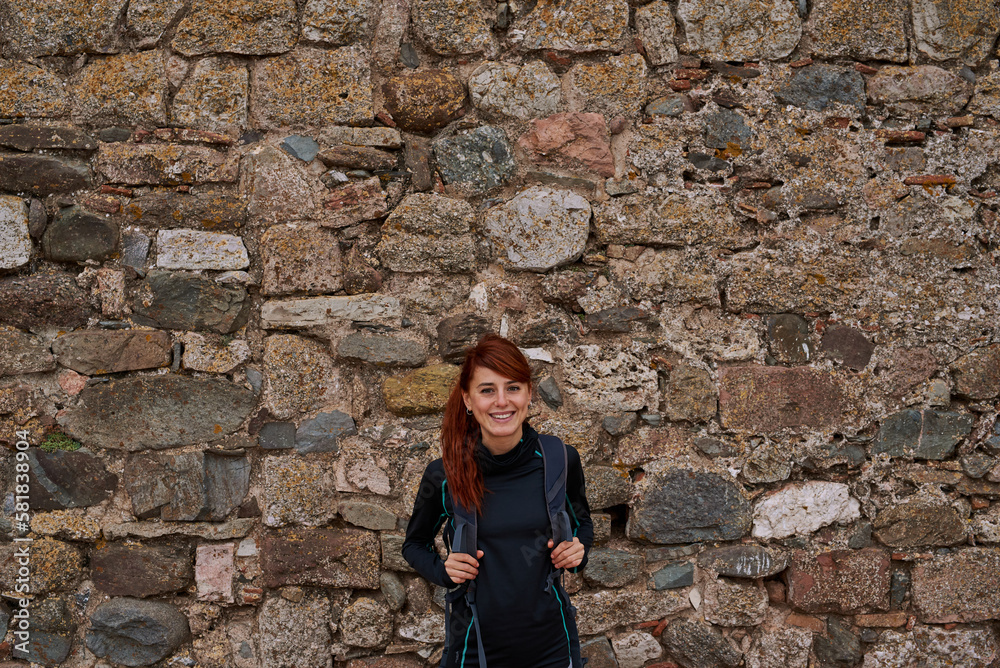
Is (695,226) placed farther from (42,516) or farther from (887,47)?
(42,516)

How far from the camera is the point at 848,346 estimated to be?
273 cm

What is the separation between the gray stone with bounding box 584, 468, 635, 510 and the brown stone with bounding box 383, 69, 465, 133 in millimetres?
1366

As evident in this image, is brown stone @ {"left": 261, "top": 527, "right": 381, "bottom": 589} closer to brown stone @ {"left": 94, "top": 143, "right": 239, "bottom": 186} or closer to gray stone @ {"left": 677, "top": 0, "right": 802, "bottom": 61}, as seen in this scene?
brown stone @ {"left": 94, "top": 143, "right": 239, "bottom": 186}

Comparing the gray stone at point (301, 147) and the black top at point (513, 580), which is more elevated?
the gray stone at point (301, 147)

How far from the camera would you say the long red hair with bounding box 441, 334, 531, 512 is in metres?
1.81

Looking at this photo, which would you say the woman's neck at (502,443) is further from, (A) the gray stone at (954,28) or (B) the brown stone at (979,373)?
(A) the gray stone at (954,28)

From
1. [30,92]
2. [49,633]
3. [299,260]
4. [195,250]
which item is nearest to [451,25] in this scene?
[299,260]

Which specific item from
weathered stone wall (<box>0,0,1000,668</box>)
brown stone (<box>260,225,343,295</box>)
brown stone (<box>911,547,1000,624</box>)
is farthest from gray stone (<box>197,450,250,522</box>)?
brown stone (<box>911,547,1000,624</box>)

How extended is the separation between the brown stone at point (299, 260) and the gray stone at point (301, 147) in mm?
251

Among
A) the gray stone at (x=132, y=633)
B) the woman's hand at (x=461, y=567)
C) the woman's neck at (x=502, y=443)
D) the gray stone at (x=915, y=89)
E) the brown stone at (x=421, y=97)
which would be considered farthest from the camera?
the gray stone at (x=915, y=89)

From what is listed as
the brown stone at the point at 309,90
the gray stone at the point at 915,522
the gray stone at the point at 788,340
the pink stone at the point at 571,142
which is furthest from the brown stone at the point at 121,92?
the gray stone at the point at 915,522

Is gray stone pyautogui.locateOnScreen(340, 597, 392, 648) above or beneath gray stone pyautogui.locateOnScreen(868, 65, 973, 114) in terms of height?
beneath

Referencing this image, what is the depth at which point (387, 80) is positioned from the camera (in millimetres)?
2666

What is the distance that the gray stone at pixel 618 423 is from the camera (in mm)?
2658
